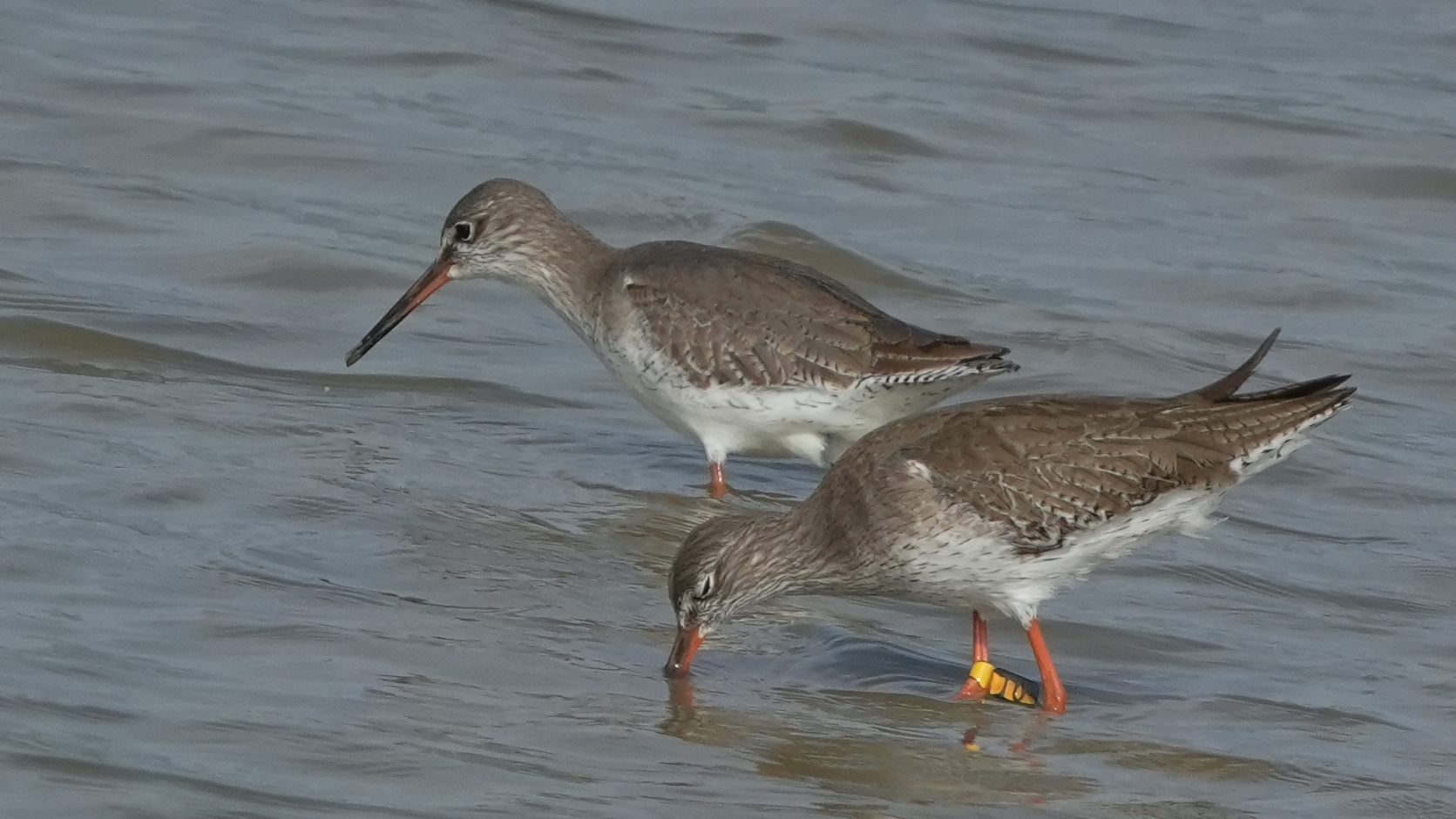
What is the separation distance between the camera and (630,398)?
1130 centimetres

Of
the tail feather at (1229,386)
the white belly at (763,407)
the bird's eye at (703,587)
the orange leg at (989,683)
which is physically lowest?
the orange leg at (989,683)

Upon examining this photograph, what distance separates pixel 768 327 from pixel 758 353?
0.42ft

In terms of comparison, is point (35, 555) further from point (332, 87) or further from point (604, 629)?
point (332, 87)

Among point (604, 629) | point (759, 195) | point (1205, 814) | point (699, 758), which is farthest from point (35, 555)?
point (759, 195)

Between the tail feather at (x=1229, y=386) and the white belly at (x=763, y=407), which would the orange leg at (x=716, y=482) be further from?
the tail feather at (x=1229, y=386)

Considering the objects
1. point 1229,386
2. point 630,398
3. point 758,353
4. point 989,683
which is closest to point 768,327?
point 758,353

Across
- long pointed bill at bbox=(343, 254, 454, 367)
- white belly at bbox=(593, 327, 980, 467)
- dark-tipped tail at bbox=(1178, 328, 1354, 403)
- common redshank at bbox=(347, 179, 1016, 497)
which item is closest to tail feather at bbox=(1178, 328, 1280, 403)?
dark-tipped tail at bbox=(1178, 328, 1354, 403)

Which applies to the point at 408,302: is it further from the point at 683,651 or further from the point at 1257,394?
the point at 1257,394

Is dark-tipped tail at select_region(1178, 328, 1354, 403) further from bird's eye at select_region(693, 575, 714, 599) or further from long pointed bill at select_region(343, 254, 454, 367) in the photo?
long pointed bill at select_region(343, 254, 454, 367)

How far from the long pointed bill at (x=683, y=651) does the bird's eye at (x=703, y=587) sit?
10 cm

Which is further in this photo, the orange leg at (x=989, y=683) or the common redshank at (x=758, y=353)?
the common redshank at (x=758, y=353)

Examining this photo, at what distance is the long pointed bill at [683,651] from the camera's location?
772 centimetres

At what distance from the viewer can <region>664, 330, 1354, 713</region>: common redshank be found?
7.94 meters

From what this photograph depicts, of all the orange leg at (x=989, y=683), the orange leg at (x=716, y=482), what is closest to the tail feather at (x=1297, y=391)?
the orange leg at (x=989, y=683)
